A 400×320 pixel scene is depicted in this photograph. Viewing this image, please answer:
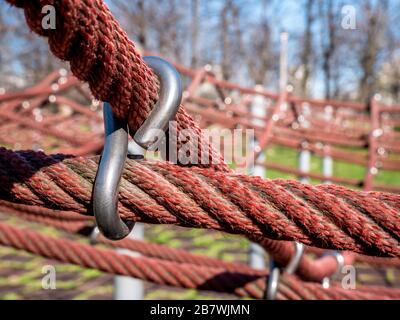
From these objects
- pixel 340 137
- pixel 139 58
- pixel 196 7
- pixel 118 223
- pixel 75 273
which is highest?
pixel 196 7

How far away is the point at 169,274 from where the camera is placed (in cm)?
99

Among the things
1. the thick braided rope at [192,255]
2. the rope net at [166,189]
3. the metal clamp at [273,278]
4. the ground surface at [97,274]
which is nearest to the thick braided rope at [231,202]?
the rope net at [166,189]

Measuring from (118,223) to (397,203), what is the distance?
11.5 inches

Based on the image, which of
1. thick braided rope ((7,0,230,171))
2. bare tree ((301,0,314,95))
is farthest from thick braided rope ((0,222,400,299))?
bare tree ((301,0,314,95))

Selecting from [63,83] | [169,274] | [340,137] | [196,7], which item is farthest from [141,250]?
[196,7]

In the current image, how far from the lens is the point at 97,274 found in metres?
2.68

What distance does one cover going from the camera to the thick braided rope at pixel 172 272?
0.93 metres

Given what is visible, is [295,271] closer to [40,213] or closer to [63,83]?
[40,213]

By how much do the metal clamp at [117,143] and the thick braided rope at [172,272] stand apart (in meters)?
0.53

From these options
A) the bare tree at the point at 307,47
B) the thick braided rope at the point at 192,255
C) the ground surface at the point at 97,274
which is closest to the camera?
the thick braided rope at the point at 192,255

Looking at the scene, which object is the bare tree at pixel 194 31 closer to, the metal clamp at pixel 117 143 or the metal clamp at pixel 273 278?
the metal clamp at pixel 273 278

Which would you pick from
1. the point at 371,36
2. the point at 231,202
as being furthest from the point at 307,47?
the point at 231,202

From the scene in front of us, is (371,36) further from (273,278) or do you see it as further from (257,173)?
(273,278)

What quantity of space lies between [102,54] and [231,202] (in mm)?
206
